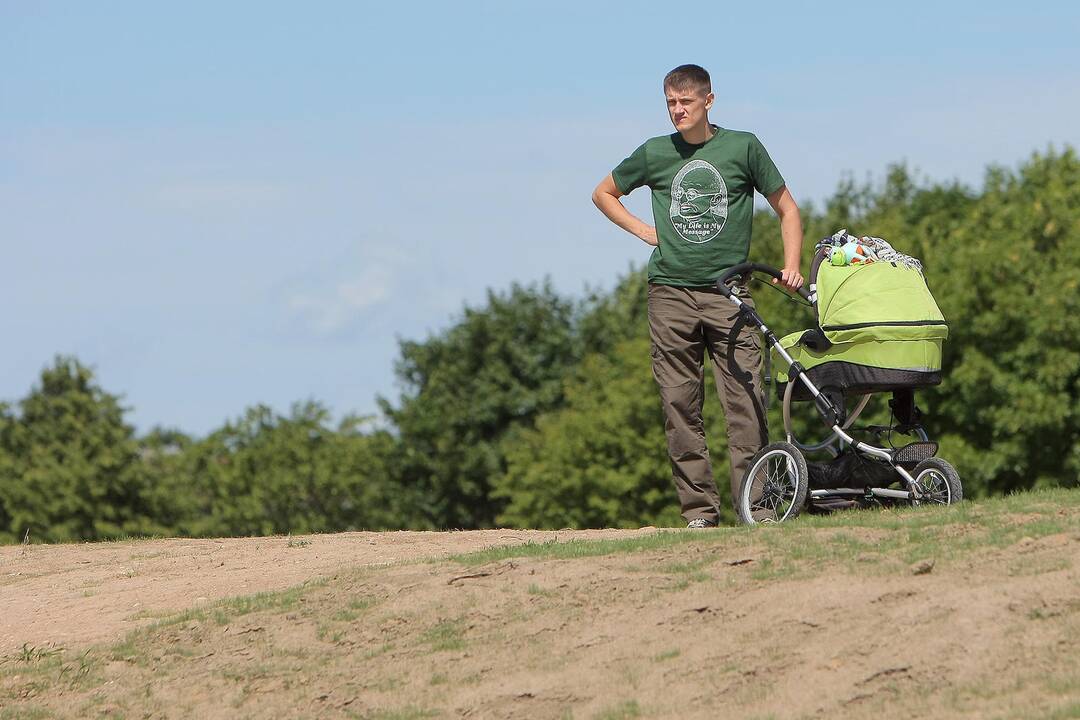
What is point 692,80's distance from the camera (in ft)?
32.9

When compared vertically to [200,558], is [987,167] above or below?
above

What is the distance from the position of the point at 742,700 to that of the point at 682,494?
3.73m

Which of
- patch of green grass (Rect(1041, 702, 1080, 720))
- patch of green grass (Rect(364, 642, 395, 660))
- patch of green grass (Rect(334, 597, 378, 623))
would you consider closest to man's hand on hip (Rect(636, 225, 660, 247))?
patch of green grass (Rect(334, 597, 378, 623))

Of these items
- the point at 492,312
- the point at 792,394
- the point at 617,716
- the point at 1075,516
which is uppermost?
the point at 492,312

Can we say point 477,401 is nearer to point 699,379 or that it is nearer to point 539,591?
point 699,379

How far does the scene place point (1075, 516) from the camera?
848 centimetres

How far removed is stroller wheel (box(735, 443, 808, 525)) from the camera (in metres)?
9.82

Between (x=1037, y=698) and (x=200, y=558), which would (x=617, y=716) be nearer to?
(x=1037, y=698)

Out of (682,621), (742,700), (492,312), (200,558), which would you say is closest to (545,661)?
(682,621)

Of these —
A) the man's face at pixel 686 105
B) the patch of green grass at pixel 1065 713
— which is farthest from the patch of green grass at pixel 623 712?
the man's face at pixel 686 105

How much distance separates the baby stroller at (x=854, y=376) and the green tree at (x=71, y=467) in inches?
1923

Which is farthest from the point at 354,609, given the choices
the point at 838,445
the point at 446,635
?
the point at 838,445

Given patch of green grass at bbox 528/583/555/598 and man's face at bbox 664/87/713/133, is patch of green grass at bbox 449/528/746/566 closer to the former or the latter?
patch of green grass at bbox 528/583/555/598

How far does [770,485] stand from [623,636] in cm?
256
